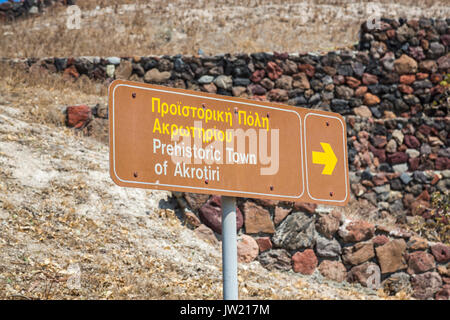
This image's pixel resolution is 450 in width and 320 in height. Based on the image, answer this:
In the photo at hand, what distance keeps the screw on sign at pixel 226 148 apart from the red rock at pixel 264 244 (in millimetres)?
4439

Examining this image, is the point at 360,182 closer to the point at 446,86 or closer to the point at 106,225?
the point at 446,86

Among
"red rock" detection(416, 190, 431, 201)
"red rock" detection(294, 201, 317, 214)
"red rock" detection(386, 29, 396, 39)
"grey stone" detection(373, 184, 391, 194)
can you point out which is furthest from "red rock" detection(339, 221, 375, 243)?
"red rock" detection(386, 29, 396, 39)

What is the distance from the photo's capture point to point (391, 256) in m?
8.45

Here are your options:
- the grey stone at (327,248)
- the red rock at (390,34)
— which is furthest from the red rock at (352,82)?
the grey stone at (327,248)

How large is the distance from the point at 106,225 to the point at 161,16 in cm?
1018

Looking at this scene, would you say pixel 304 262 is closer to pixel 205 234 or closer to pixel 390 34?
pixel 205 234

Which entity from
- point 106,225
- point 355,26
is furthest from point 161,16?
point 106,225

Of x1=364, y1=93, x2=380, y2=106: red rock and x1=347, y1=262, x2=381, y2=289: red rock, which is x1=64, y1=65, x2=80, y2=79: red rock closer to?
x1=364, y1=93, x2=380, y2=106: red rock

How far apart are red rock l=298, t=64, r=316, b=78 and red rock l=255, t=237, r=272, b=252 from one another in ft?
15.7

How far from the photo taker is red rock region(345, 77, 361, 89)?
12.0m

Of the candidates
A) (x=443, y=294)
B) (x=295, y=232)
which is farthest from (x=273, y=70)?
(x=443, y=294)

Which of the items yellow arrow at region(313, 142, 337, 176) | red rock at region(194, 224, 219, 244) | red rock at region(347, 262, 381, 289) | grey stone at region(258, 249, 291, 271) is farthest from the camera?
red rock at region(347, 262, 381, 289)

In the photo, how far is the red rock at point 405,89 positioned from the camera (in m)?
12.3

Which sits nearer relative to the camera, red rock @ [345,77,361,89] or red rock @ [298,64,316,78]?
red rock @ [298,64,316,78]
